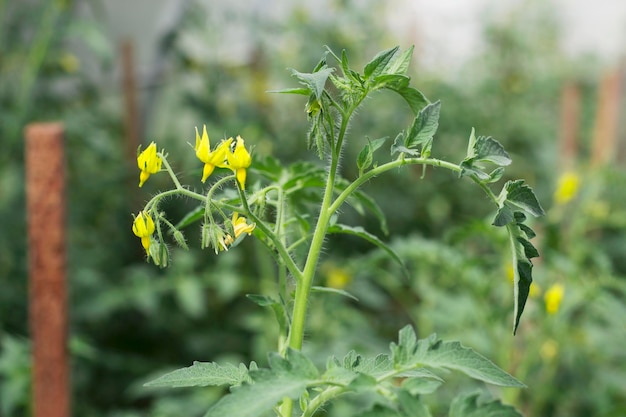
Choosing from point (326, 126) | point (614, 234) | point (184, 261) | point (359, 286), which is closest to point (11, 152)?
point (184, 261)

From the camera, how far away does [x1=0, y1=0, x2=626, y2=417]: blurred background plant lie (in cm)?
191

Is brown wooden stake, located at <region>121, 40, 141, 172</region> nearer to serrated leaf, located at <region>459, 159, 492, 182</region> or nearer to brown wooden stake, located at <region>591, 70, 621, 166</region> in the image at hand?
brown wooden stake, located at <region>591, 70, 621, 166</region>

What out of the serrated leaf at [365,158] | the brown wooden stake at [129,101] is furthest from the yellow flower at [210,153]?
the brown wooden stake at [129,101]

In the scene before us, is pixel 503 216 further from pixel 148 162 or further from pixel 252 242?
pixel 252 242

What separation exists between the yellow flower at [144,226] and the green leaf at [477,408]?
0.83ft

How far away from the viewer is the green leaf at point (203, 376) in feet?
1.97

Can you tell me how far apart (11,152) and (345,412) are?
62.9 inches

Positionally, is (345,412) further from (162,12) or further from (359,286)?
(162,12)

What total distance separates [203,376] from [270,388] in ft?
0.32

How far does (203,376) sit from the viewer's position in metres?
0.62

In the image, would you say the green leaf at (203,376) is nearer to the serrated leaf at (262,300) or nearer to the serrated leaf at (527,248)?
the serrated leaf at (262,300)

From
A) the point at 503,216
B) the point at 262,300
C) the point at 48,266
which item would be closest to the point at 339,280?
the point at 48,266

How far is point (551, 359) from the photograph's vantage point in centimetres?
202

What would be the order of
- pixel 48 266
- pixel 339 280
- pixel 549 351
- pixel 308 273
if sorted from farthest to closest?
pixel 339 280 → pixel 549 351 → pixel 48 266 → pixel 308 273
